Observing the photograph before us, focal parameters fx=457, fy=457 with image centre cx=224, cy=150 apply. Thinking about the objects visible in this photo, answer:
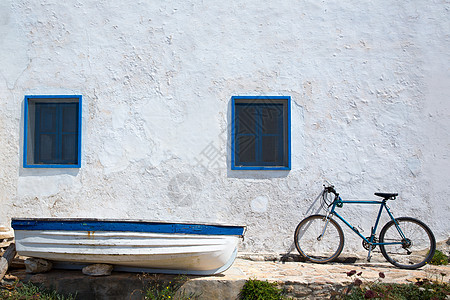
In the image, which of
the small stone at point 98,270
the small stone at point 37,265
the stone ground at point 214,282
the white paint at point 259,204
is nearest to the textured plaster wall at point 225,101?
the white paint at point 259,204

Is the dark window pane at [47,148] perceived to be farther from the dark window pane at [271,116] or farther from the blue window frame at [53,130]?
the dark window pane at [271,116]

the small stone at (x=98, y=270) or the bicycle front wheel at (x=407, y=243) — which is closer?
the small stone at (x=98, y=270)

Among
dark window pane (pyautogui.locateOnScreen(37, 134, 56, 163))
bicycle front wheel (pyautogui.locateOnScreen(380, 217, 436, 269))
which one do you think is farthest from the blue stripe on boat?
bicycle front wheel (pyautogui.locateOnScreen(380, 217, 436, 269))

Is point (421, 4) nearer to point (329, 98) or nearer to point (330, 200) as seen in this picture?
point (329, 98)

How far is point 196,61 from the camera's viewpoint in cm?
718

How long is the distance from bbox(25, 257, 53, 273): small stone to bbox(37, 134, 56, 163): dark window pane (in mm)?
1974

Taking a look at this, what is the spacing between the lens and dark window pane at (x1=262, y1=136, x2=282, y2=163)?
23.7 feet

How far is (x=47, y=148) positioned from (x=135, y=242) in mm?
2802

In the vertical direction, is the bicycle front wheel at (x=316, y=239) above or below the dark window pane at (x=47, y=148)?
below

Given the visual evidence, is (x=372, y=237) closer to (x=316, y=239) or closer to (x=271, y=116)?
(x=316, y=239)

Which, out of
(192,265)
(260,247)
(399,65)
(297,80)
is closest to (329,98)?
(297,80)

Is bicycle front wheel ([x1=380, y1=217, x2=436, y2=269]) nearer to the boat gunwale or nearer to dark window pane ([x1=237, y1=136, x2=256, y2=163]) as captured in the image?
dark window pane ([x1=237, y1=136, x2=256, y2=163])

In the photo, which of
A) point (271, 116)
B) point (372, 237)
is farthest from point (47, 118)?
point (372, 237)

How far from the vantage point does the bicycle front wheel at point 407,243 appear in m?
6.50
